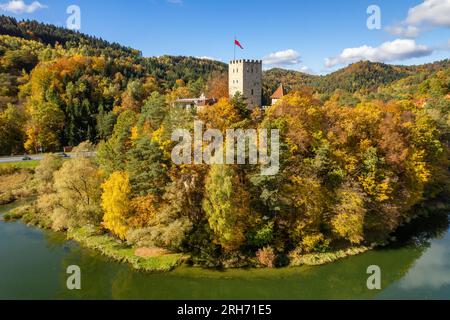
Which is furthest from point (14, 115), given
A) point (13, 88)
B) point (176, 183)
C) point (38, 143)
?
point (176, 183)

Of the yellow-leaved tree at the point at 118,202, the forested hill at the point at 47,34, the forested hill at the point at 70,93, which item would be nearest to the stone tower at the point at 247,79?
the forested hill at the point at 70,93

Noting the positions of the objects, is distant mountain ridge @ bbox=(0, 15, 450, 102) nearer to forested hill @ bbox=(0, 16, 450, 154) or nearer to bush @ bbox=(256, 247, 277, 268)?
forested hill @ bbox=(0, 16, 450, 154)

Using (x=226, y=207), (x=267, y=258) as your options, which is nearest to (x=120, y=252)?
(x=226, y=207)

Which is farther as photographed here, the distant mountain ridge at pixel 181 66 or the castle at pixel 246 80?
the distant mountain ridge at pixel 181 66

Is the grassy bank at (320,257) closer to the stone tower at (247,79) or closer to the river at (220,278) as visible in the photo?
the river at (220,278)

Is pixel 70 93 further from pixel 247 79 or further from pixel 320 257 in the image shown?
pixel 320 257

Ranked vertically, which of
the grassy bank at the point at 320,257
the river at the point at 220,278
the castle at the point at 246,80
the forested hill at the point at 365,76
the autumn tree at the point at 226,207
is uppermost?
the forested hill at the point at 365,76
